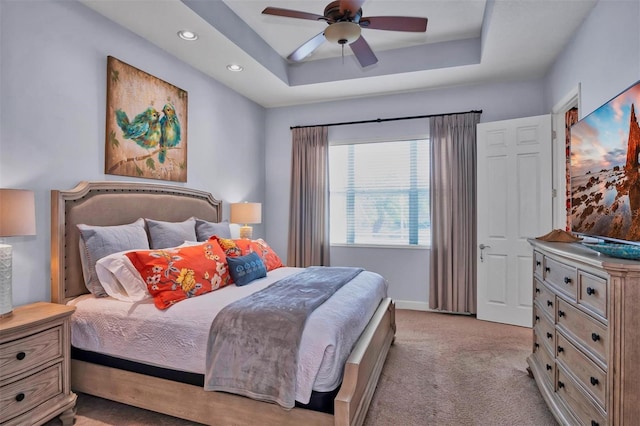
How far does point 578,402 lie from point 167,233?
2984mm

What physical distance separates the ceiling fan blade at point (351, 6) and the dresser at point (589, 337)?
1898mm

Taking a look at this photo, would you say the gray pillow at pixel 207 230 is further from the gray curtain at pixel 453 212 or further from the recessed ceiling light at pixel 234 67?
the gray curtain at pixel 453 212

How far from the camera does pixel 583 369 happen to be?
5.58 feet

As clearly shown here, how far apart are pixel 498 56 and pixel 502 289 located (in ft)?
8.13

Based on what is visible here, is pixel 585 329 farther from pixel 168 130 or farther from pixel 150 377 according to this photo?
pixel 168 130

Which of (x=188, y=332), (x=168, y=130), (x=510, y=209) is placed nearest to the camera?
(x=188, y=332)

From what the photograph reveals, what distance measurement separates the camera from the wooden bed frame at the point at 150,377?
181 cm

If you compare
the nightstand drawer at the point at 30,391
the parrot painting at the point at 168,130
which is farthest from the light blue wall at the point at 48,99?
the nightstand drawer at the point at 30,391

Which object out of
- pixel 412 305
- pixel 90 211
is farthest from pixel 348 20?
pixel 412 305

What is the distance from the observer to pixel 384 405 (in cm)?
227

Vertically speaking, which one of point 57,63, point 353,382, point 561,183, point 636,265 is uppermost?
point 57,63

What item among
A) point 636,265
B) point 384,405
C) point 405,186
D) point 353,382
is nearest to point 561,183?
point 405,186

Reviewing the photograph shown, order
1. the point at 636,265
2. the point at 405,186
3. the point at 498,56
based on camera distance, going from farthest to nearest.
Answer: the point at 405,186 → the point at 498,56 → the point at 636,265

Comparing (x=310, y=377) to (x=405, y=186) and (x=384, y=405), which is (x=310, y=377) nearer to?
(x=384, y=405)
